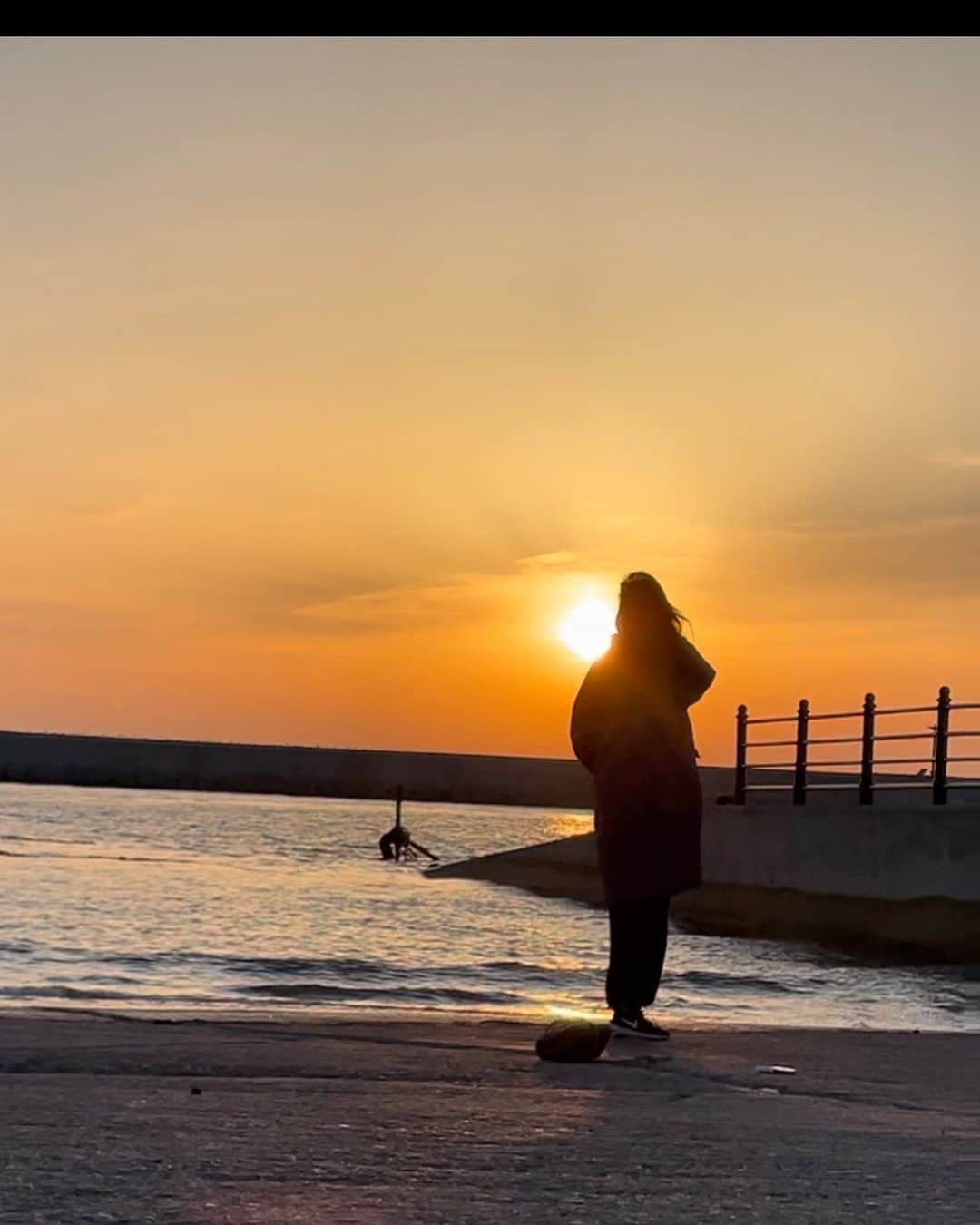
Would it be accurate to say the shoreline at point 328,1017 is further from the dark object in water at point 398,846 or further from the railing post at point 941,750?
the dark object in water at point 398,846

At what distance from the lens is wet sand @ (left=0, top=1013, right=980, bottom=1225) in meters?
4.29

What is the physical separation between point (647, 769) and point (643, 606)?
0.72 m

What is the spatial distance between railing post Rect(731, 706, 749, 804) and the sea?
243 cm

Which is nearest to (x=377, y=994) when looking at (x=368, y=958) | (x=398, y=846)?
(x=368, y=958)

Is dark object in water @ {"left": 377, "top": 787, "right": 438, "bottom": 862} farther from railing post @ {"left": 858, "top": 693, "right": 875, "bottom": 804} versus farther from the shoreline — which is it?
the shoreline

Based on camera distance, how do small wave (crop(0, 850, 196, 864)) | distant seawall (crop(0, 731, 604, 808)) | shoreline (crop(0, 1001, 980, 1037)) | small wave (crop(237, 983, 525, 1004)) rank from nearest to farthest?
shoreline (crop(0, 1001, 980, 1037)) < small wave (crop(237, 983, 525, 1004)) < small wave (crop(0, 850, 196, 864)) < distant seawall (crop(0, 731, 604, 808))

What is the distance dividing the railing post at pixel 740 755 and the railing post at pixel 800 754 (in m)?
1.85

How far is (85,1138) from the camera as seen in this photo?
193 inches

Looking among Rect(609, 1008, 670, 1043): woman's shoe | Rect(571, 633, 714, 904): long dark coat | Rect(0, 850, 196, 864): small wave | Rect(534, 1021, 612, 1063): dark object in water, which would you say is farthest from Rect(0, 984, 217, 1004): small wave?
Rect(0, 850, 196, 864): small wave

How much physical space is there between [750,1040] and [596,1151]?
3404mm

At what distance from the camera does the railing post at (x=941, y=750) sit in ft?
57.2

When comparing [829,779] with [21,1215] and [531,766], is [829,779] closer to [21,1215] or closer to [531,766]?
[531,766]

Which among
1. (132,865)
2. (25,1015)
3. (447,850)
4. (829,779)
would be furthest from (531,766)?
(25,1015)

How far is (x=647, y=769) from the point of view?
8.24 meters
